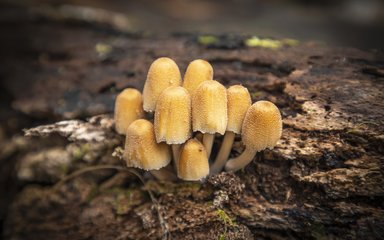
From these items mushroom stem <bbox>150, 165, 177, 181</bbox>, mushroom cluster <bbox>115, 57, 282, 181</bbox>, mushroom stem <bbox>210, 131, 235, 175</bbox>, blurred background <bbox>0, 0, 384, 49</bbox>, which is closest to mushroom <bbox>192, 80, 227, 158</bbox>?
mushroom cluster <bbox>115, 57, 282, 181</bbox>

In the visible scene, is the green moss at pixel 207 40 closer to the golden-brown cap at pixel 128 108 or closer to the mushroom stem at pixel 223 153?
the golden-brown cap at pixel 128 108

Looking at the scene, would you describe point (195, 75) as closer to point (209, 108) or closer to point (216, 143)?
point (209, 108)

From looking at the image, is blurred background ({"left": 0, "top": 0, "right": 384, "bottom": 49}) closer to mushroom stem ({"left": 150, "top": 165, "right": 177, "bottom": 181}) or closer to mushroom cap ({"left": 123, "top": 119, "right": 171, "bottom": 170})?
mushroom stem ({"left": 150, "top": 165, "right": 177, "bottom": 181})

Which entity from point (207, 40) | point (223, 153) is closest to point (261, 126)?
point (223, 153)

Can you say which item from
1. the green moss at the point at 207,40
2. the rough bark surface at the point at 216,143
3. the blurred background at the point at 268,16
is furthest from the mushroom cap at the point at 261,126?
the blurred background at the point at 268,16

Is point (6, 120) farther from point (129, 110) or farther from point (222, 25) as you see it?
point (222, 25)

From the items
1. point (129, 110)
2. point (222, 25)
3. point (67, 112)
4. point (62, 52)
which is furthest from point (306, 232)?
point (222, 25)
